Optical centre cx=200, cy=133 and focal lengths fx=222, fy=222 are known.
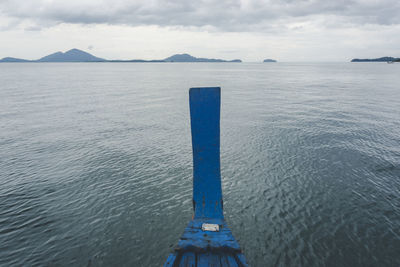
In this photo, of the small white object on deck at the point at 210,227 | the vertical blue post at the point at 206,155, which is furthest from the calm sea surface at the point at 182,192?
the small white object on deck at the point at 210,227

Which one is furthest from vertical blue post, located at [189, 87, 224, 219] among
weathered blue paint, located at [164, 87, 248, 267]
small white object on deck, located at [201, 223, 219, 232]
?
small white object on deck, located at [201, 223, 219, 232]

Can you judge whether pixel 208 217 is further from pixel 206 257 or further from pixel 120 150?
pixel 120 150

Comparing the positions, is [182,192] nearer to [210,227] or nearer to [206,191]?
[206,191]

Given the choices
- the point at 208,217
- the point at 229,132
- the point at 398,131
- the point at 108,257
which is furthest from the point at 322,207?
the point at 398,131

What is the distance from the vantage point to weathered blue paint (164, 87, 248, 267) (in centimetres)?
579

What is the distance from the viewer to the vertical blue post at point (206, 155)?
7.15 m

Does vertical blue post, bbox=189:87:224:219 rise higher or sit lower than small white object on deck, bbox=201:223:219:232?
higher

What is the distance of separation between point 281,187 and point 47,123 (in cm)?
3501

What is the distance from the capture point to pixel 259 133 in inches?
1168

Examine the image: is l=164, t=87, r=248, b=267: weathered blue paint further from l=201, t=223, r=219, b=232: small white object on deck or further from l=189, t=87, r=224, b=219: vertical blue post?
l=201, t=223, r=219, b=232: small white object on deck

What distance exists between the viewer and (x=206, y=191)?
7516mm

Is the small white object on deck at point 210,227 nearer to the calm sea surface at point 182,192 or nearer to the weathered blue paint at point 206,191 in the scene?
the weathered blue paint at point 206,191

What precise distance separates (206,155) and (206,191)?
1.22 metres

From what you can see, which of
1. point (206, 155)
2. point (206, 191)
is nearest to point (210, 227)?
point (206, 191)
